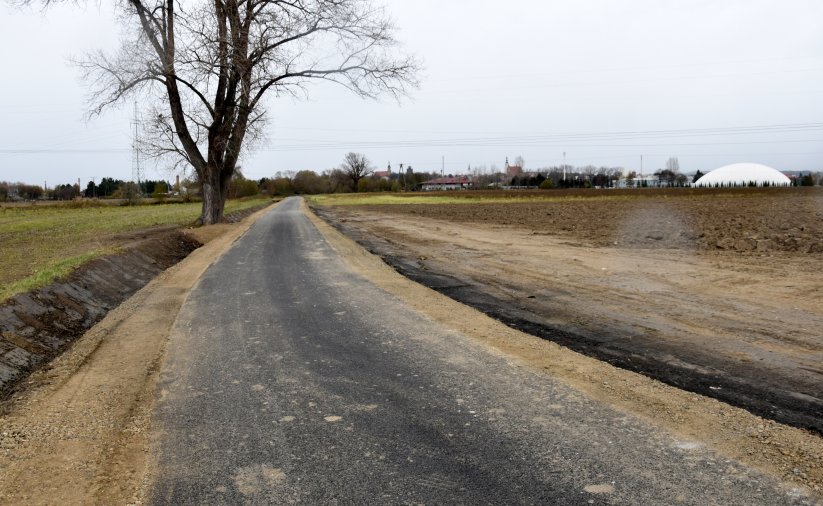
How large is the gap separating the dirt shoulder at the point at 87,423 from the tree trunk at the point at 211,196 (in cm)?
2339

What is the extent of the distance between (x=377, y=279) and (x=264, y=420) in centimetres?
742

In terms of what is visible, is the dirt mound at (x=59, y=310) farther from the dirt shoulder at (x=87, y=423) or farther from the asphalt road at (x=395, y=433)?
the asphalt road at (x=395, y=433)

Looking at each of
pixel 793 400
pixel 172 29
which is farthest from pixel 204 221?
pixel 793 400

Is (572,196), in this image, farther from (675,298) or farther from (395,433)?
(395,433)

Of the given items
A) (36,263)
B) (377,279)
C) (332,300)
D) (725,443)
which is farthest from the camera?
(36,263)

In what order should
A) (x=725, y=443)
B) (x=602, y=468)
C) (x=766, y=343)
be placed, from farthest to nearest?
(x=766, y=343) → (x=725, y=443) → (x=602, y=468)

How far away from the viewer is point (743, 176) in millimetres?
139500

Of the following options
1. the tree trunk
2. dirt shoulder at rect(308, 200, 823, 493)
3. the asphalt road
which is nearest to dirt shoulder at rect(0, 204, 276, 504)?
the asphalt road

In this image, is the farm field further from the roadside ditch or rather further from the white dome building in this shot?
the white dome building

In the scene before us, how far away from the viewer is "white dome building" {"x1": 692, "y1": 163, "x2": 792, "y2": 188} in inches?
5256

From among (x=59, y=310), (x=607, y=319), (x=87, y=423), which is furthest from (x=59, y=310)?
(x=607, y=319)

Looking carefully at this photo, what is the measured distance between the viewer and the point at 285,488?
3.71m

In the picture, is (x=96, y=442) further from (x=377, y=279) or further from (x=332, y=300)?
(x=377, y=279)

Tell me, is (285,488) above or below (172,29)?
below
